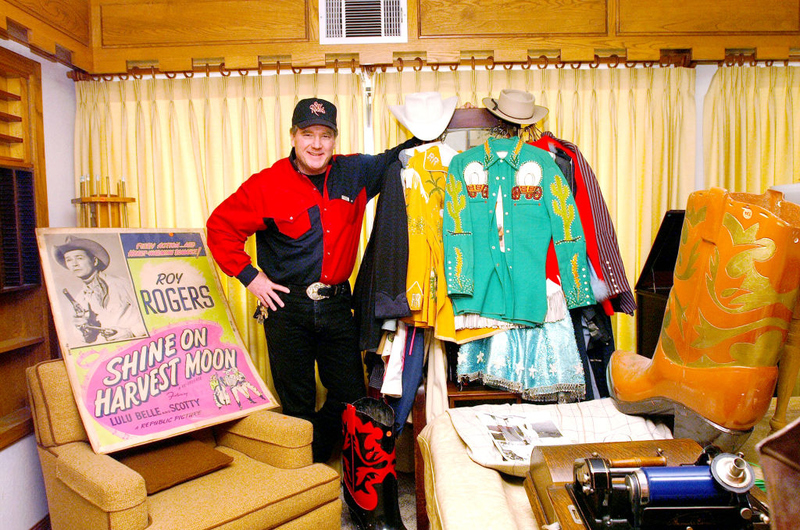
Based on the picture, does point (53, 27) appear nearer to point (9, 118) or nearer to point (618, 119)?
point (9, 118)

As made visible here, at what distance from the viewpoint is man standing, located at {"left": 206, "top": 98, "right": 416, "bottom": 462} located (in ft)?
7.92

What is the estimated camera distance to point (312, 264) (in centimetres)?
241

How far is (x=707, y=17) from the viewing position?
2.79m

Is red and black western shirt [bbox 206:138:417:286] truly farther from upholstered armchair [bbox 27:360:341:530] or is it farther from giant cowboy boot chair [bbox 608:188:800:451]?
giant cowboy boot chair [bbox 608:188:800:451]

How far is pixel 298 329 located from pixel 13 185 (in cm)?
132

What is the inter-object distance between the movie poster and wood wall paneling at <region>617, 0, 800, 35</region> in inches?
95.8

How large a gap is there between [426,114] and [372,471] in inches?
61.9

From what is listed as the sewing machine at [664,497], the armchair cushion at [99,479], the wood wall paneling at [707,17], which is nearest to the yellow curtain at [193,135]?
the armchair cushion at [99,479]

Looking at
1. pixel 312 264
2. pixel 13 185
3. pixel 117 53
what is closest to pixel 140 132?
pixel 117 53

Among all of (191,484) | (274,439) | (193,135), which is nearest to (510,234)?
(274,439)

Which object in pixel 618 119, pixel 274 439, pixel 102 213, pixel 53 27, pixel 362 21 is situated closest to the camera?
pixel 274 439

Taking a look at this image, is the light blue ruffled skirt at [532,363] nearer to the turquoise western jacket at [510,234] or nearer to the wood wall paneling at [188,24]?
the turquoise western jacket at [510,234]

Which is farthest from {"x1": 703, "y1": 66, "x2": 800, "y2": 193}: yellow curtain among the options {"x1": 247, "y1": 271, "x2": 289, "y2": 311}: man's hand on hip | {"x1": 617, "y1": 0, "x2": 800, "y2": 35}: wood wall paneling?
{"x1": 247, "y1": 271, "x2": 289, "y2": 311}: man's hand on hip

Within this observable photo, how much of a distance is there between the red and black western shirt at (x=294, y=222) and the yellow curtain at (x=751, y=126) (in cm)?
168
